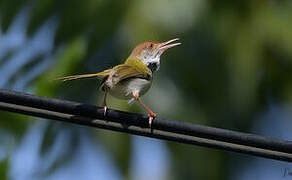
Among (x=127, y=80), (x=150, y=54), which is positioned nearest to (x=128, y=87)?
(x=127, y=80)

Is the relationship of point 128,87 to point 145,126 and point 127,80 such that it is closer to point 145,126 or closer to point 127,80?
point 127,80

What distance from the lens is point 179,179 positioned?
10.7 meters

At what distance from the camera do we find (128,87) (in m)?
6.71

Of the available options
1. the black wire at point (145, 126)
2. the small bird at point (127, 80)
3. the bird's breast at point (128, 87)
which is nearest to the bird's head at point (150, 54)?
the small bird at point (127, 80)

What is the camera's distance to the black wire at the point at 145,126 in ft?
15.9

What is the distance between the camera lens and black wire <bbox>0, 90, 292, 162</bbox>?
15.9 feet

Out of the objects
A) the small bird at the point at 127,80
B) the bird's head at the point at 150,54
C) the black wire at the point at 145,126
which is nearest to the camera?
the black wire at the point at 145,126

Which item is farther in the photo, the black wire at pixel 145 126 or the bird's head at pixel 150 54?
the bird's head at pixel 150 54

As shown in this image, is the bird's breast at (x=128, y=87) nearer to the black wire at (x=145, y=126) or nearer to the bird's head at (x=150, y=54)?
the bird's head at (x=150, y=54)

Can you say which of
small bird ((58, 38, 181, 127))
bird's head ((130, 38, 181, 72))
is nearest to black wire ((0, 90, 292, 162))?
small bird ((58, 38, 181, 127))

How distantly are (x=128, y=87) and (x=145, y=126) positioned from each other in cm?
166

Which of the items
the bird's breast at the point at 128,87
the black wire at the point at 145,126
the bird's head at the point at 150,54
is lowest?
the black wire at the point at 145,126

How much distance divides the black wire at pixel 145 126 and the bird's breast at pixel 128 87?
4.89ft

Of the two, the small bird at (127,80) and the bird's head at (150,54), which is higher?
the bird's head at (150,54)
